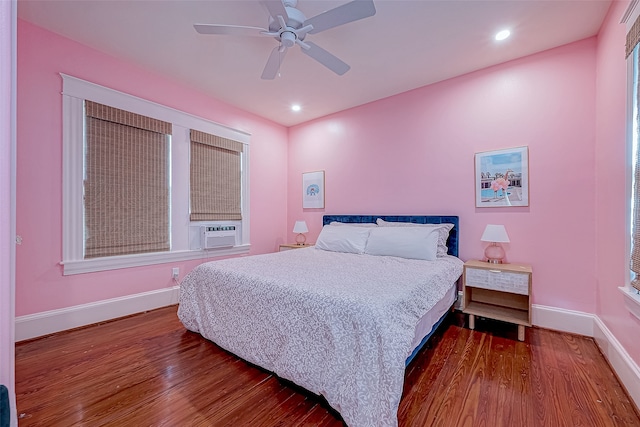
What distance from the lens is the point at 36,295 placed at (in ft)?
7.85

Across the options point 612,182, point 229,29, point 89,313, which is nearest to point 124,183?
point 89,313

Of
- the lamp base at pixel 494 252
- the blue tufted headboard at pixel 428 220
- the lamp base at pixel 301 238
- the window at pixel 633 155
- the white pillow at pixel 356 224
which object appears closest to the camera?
the window at pixel 633 155

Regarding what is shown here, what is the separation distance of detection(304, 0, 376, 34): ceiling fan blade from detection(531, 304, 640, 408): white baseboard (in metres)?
2.77

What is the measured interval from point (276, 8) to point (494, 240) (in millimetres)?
2734

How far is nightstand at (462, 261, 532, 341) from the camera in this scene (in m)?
2.40

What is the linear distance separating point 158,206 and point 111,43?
5.49ft

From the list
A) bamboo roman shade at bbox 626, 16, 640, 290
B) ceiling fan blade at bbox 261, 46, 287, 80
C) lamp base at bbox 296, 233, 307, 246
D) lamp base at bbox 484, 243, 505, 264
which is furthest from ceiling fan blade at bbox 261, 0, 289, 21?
lamp base at bbox 296, 233, 307, 246

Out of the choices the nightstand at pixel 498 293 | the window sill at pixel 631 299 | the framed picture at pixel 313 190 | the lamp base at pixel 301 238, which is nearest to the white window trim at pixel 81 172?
the lamp base at pixel 301 238

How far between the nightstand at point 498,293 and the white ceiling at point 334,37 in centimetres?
214

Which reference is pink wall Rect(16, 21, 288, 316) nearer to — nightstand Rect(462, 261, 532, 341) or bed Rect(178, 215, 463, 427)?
bed Rect(178, 215, 463, 427)

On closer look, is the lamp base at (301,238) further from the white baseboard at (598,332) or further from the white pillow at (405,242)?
the white baseboard at (598,332)

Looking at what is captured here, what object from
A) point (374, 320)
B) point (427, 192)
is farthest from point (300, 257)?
point (427, 192)

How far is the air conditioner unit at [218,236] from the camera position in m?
3.57

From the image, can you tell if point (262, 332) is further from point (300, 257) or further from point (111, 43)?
point (111, 43)
